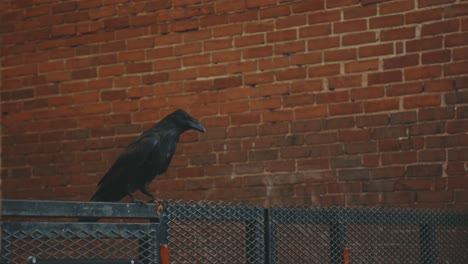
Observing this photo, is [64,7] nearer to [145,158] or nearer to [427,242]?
[145,158]

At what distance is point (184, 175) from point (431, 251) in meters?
1.77

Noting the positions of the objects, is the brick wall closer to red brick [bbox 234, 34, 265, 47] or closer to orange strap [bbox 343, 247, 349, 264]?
red brick [bbox 234, 34, 265, 47]

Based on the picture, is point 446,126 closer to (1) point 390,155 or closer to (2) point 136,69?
(1) point 390,155

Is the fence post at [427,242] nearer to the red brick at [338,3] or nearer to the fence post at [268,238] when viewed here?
the fence post at [268,238]

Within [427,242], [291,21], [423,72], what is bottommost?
[427,242]

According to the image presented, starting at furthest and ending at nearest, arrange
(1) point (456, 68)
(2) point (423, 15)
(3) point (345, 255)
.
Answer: (2) point (423, 15), (1) point (456, 68), (3) point (345, 255)

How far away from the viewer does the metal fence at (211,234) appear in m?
3.19

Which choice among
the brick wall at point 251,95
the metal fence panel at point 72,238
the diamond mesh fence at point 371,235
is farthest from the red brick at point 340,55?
the metal fence panel at point 72,238

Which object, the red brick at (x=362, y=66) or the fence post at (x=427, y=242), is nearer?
the fence post at (x=427, y=242)

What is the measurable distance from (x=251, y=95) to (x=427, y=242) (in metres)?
1.49

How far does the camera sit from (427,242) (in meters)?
5.03

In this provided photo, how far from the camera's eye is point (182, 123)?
433 cm

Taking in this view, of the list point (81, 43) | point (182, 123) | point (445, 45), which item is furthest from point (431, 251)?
point (81, 43)

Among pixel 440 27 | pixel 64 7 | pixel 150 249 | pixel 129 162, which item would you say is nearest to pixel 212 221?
pixel 150 249
